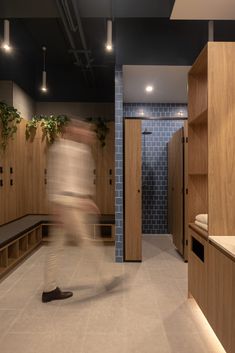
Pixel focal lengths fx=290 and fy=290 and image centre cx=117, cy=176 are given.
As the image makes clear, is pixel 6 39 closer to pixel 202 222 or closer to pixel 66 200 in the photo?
Answer: pixel 66 200

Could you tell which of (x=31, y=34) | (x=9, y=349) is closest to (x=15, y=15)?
(x=31, y=34)

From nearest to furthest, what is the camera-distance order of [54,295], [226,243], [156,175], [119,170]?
[226,243] → [54,295] → [119,170] → [156,175]

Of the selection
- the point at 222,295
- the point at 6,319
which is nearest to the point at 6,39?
the point at 6,319

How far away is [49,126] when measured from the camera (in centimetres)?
586

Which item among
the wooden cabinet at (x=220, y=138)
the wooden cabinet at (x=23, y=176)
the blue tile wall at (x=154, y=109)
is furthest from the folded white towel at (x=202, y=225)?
the blue tile wall at (x=154, y=109)

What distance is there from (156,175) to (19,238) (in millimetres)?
3121

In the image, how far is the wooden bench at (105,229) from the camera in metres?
5.37

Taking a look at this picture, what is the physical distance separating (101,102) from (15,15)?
3075 millimetres

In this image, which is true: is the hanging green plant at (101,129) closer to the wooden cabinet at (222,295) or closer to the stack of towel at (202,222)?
the stack of towel at (202,222)

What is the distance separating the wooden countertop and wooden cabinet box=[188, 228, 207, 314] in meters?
0.17

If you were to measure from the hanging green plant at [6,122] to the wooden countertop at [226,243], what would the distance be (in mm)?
3767

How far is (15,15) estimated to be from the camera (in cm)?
390

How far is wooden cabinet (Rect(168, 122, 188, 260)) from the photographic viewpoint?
439cm

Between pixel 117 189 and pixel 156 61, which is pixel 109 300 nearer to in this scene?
pixel 117 189
